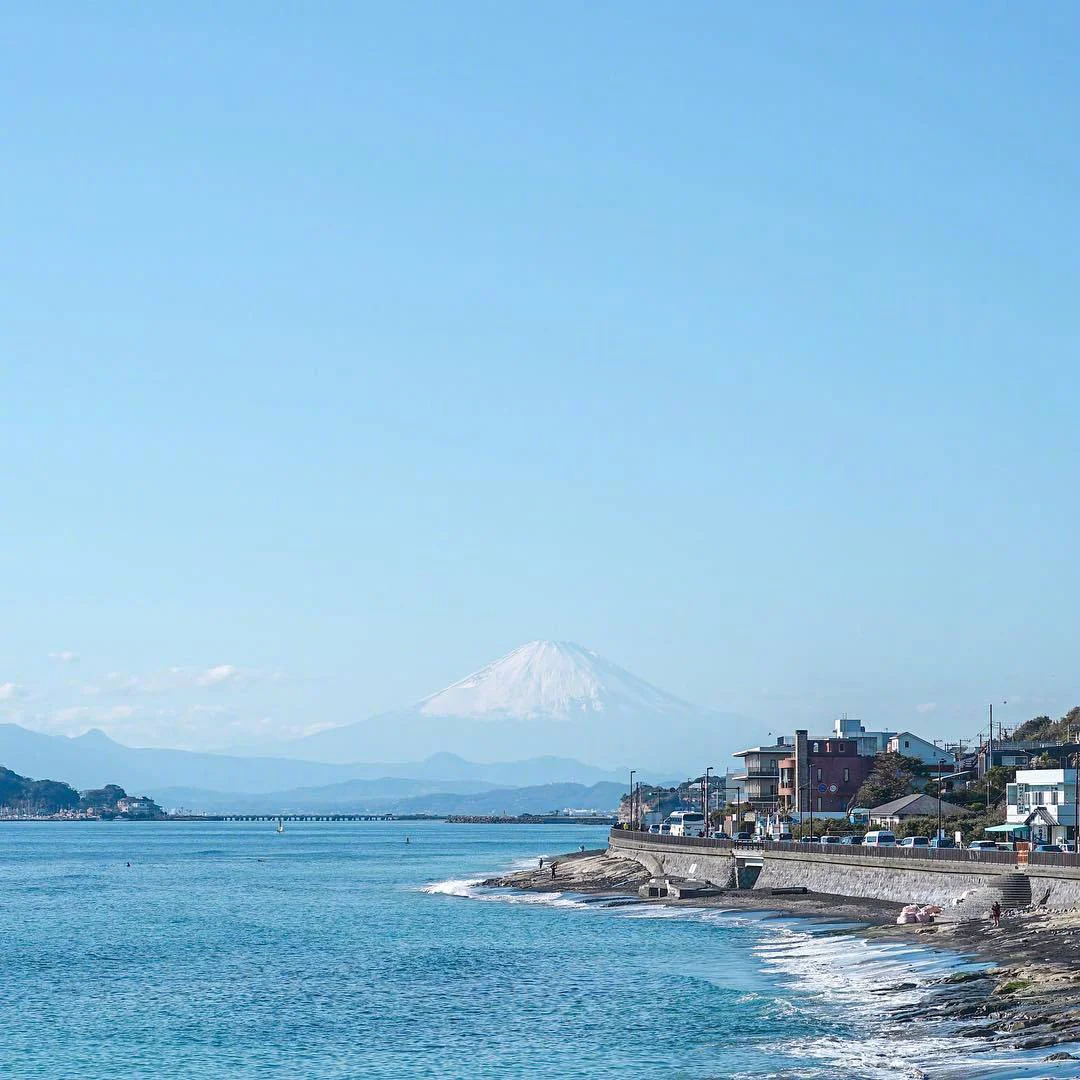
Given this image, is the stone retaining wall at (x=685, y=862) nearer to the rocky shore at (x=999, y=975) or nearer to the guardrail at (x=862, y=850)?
the guardrail at (x=862, y=850)

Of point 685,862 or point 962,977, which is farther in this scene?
point 685,862

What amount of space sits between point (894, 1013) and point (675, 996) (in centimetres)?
1062

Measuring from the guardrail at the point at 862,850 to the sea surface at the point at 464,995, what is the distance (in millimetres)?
6723

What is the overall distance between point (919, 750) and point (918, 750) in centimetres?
9

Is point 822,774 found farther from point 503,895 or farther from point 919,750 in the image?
point 503,895

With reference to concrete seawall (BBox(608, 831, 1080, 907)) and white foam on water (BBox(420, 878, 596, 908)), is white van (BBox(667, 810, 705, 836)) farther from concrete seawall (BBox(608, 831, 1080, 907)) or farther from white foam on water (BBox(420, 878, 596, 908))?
white foam on water (BBox(420, 878, 596, 908))

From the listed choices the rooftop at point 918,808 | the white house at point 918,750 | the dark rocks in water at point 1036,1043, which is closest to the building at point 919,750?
the white house at point 918,750

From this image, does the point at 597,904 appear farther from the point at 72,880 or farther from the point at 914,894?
the point at 72,880

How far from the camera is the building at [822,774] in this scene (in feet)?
445

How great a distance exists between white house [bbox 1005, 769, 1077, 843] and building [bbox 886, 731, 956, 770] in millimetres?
40797

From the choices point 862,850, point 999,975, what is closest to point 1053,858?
point 999,975

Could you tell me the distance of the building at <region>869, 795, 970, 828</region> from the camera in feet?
379

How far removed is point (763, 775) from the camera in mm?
150125

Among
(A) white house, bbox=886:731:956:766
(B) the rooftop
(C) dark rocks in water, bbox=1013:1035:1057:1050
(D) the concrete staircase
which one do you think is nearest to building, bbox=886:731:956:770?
(A) white house, bbox=886:731:956:766
